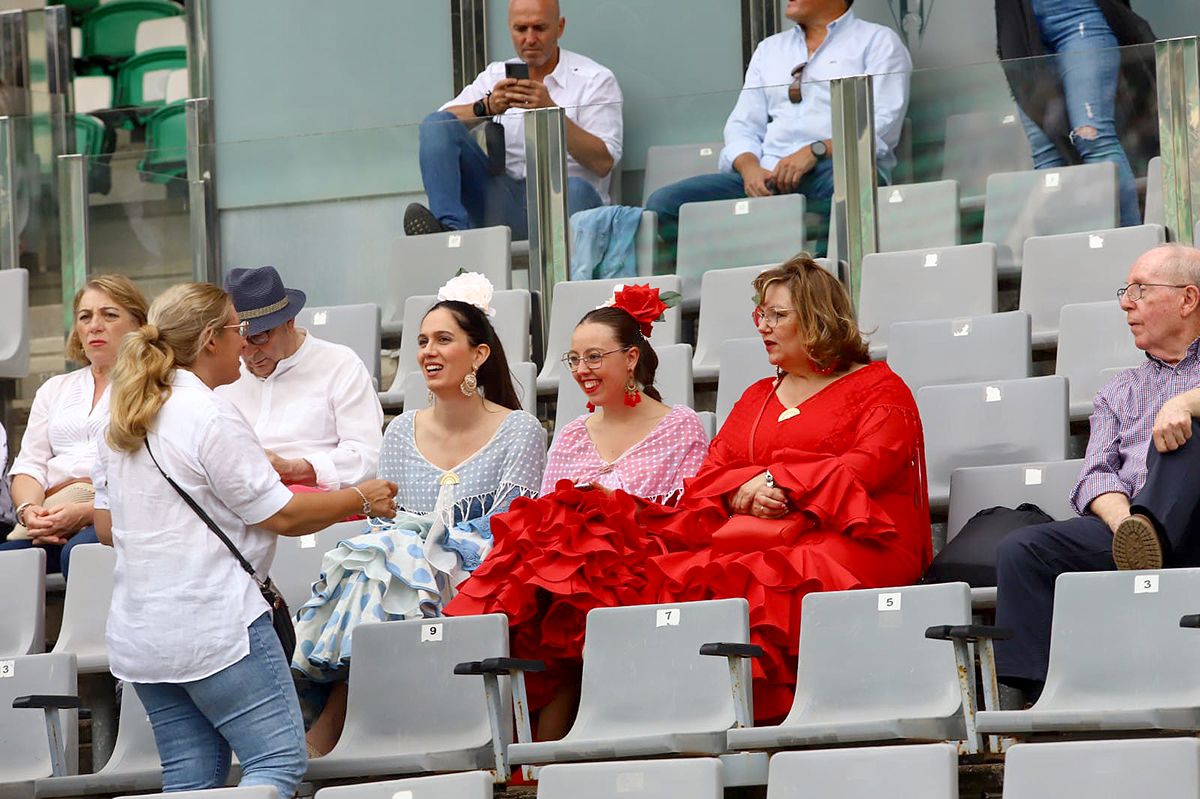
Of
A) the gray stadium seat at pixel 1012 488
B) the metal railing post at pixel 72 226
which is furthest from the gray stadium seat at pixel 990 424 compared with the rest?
the metal railing post at pixel 72 226

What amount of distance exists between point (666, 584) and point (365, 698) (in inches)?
28.3

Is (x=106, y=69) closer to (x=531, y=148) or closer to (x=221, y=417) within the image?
(x=531, y=148)

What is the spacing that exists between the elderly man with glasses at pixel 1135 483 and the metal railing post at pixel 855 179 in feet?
5.51

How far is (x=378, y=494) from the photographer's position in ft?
13.3

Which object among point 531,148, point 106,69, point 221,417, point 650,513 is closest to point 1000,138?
point 531,148

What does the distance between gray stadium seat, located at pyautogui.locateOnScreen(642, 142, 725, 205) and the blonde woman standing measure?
2972mm

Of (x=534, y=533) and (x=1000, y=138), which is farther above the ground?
(x=1000, y=138)

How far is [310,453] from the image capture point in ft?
18.3

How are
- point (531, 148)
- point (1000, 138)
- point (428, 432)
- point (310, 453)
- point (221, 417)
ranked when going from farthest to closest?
point (531, 148) → point (1000, 138) → point (310, 453) → point (428, 432) → point (221, 417)

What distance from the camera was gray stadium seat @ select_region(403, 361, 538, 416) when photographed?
6.03 meters

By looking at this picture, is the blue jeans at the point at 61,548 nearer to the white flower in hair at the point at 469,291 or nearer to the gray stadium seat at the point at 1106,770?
the white flower in hair at the point at 469,291

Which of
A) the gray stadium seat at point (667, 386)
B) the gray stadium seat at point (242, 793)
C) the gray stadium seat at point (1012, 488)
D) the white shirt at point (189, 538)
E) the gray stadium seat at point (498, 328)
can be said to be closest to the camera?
the gray stadium seat at point (242, 793)

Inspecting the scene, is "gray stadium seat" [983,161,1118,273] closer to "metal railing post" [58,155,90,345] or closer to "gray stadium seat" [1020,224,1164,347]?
"gray stadium seat" [1020,224,1164,347]

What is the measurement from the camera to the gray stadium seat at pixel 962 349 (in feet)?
18.6
